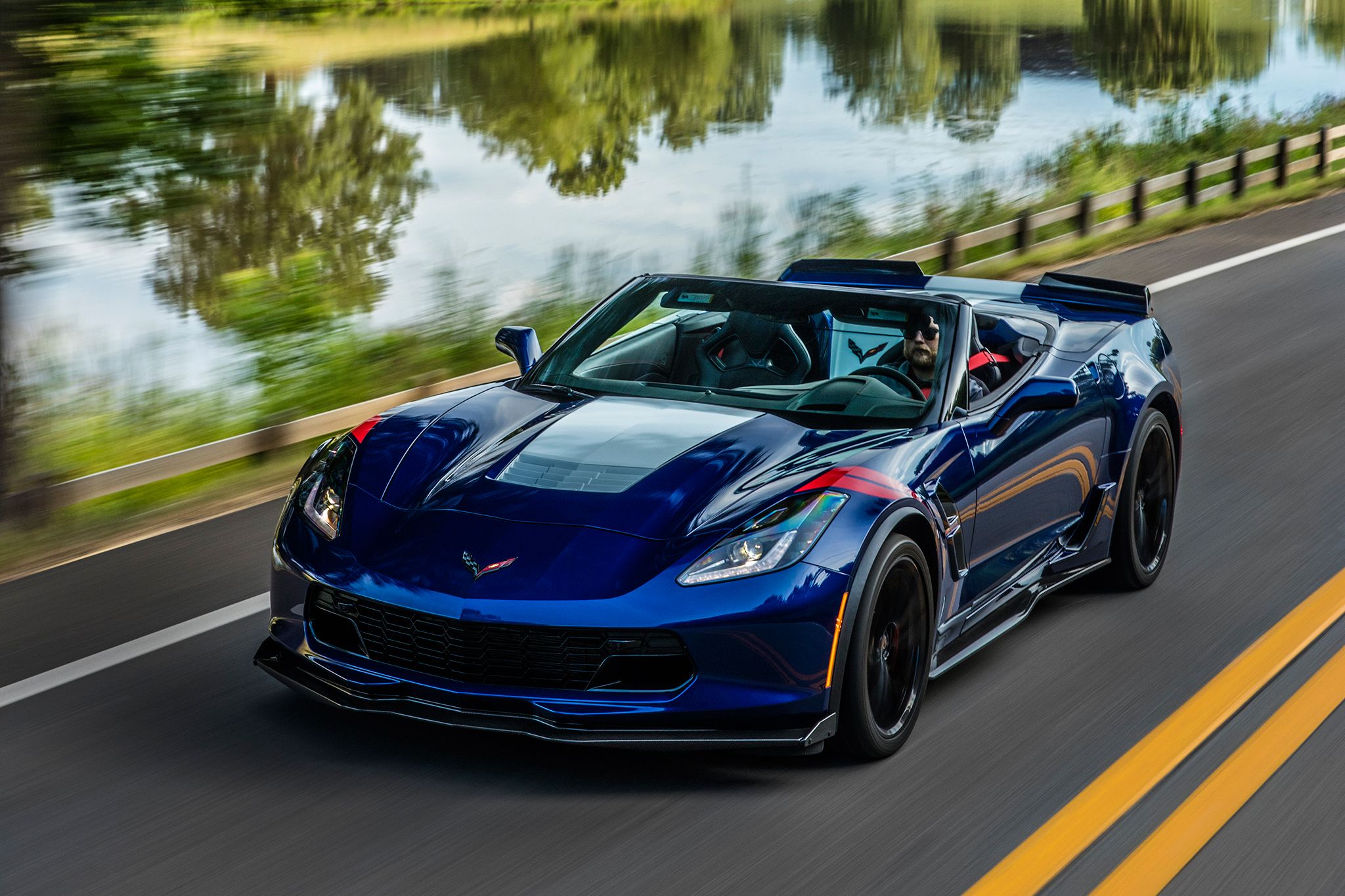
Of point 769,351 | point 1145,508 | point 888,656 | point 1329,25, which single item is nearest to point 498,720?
point 888,656

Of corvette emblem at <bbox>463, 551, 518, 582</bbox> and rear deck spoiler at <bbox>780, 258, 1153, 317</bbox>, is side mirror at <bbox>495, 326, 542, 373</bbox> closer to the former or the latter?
rear deck spoiler at <bbox>780, 258, 1153, 317</bbox>

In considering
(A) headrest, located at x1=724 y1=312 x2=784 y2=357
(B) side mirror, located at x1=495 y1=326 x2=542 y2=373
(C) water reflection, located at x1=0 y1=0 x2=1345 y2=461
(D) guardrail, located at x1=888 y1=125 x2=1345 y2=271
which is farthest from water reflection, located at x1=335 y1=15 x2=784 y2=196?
(A) headrest, located at x1=724 y1=312 x2=784 y2=357

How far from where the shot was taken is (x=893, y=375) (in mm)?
5387

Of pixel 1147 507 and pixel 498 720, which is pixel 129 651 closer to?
pixel 498 720

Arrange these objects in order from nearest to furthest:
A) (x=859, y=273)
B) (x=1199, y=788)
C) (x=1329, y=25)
Result: (x=1199, y=788) < (x=859, y=273) < (x=1329, y=25)

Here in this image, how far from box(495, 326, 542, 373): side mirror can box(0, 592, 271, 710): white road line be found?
4.50 ft

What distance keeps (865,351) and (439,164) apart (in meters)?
19.5

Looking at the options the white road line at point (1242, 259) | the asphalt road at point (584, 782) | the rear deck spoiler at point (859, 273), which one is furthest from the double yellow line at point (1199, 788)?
the white road line at point (1242, 259)

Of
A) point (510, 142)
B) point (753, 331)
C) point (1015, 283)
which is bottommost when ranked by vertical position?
point (510, 142)

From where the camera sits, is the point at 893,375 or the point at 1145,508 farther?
the point at 1145,508

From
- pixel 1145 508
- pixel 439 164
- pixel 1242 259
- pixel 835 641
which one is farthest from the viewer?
pixel 439 164

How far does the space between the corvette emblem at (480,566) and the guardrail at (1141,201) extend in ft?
35.4

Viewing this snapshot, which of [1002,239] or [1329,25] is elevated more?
[1329,25]

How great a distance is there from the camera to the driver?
5383mm
